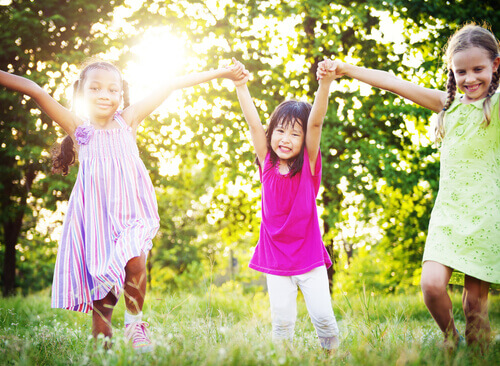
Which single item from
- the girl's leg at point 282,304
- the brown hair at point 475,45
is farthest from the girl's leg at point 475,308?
the girl's leg at point 282,304

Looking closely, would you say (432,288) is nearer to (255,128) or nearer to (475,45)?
(475,45)

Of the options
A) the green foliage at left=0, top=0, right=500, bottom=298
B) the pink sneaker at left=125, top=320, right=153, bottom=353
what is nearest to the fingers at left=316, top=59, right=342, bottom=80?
the pink sneaker at left=125, top=320, right=153, bottom=353

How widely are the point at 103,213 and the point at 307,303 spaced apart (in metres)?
1.62

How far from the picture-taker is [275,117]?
3.67 meters

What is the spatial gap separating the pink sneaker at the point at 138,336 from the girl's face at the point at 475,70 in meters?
2.58

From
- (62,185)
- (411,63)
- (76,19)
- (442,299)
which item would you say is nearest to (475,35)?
(442,299)

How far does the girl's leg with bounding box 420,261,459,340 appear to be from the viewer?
2.74m

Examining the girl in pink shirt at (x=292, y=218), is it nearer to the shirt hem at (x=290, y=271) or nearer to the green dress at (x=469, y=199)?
the shirt hem at (x=290, y=271)

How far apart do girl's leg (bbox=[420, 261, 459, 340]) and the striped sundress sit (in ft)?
6.01

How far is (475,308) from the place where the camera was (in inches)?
111

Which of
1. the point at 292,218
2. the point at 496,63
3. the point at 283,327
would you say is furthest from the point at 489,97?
the point at 283,327

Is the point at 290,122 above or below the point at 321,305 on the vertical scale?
above

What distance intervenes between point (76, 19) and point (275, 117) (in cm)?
648

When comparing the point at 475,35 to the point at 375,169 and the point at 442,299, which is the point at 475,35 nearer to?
the point at 442,299
